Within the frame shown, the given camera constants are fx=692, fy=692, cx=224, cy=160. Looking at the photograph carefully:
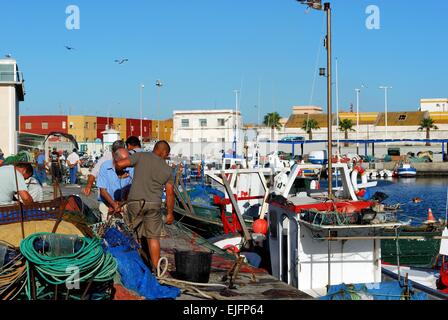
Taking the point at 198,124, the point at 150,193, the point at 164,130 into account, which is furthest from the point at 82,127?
the point at 150,193

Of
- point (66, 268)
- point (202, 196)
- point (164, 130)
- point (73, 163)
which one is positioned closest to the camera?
point (66, 268)

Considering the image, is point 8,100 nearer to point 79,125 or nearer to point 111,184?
point 111,184

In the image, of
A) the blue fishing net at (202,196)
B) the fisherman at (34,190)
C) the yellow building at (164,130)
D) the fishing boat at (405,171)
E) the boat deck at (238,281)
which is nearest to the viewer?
the boat deck at (238,281)

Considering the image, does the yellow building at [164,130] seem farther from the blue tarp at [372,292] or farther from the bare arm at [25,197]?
the blue tarp at [372,292]

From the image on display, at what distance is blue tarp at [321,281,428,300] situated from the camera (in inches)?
368

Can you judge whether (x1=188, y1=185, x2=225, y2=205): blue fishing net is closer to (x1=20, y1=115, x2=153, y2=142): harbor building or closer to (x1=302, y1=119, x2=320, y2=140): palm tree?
(x1=20, y1=115, x2=153, y2=142): harbor building

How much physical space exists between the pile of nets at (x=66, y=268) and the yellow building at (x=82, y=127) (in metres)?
77.8

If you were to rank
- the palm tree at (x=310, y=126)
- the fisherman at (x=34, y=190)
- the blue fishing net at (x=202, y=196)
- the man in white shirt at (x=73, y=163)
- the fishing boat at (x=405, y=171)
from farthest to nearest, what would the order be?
the palm tree at (x=310, y=126), the fishing boat at (x=405, y=171), the man in white shirt at (x=73, y=163), the blue fishing net at (x=202, y=196), the fisherman at (x=34, y=190)

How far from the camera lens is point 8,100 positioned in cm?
4259

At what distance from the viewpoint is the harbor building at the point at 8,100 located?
41312 mm

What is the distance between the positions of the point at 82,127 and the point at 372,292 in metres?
78.3
